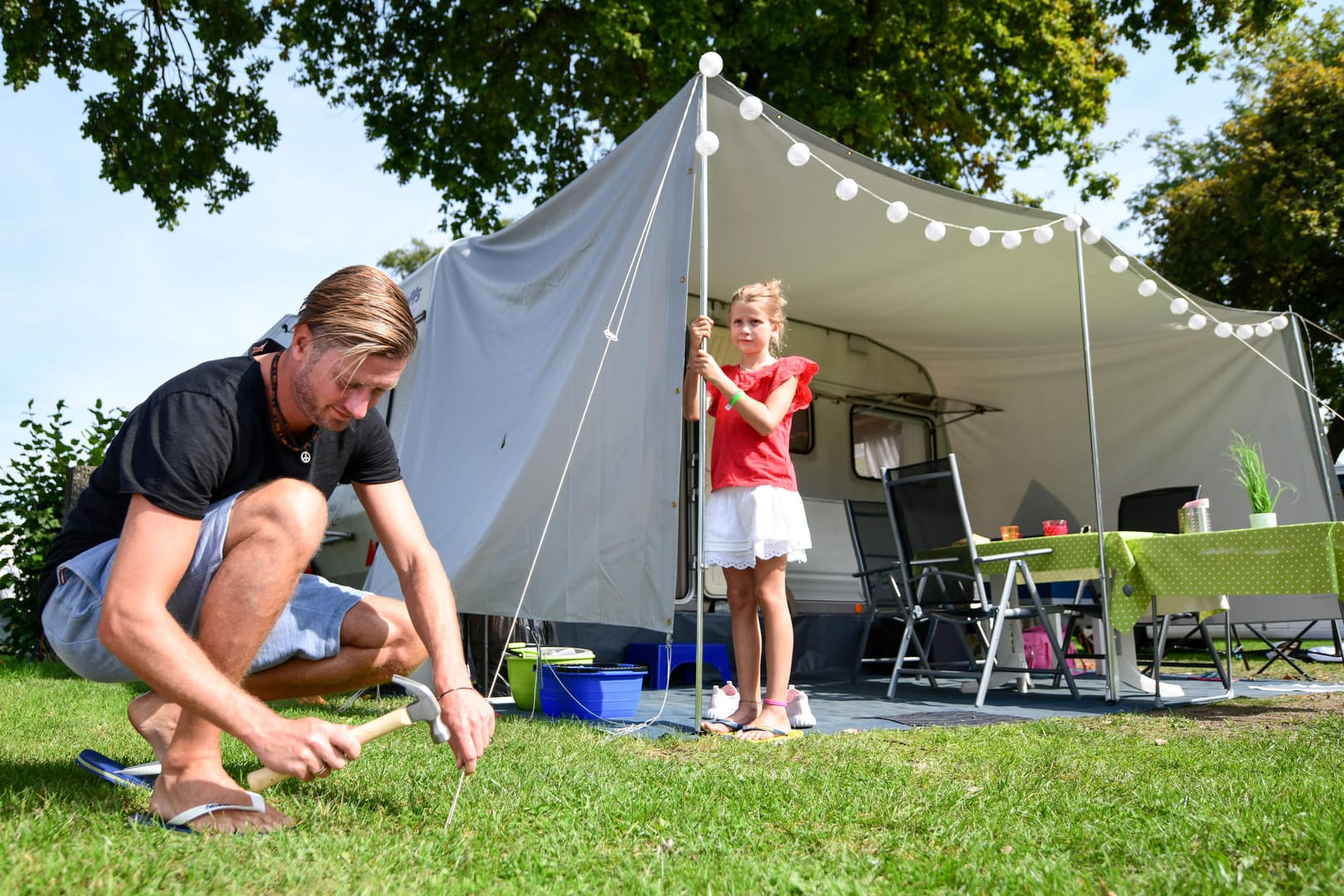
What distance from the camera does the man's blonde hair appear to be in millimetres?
1637

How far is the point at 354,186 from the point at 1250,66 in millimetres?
12598

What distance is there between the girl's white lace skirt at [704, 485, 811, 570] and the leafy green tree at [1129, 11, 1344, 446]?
33.4ft

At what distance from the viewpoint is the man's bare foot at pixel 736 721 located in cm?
319

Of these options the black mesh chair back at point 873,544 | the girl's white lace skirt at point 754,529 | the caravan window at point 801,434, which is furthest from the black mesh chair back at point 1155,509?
the girl's white lace skirt at point 754,529

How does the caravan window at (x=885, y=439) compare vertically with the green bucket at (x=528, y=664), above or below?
above

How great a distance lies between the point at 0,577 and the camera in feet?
20.1

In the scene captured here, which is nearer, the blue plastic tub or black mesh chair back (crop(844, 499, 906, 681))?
the blue plastic tub

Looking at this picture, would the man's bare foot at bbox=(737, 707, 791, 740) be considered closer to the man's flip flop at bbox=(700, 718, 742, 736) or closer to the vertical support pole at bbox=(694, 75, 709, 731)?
the man's flip flop at bbox=(700, 718, 742, 736)

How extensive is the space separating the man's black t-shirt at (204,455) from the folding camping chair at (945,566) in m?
2.95

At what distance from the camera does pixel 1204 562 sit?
391 centimetres

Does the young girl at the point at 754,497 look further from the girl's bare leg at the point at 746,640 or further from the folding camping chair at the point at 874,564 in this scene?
the folding camping chair at the point at 874,564

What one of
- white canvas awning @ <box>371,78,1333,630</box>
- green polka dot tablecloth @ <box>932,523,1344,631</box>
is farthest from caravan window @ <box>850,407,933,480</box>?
green polka dot tablecloth @ <box>932,523,1344,631</box>

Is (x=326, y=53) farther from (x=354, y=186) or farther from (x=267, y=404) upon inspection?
(x=267, y=404)

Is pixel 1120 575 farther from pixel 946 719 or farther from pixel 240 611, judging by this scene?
pixel 240 611
